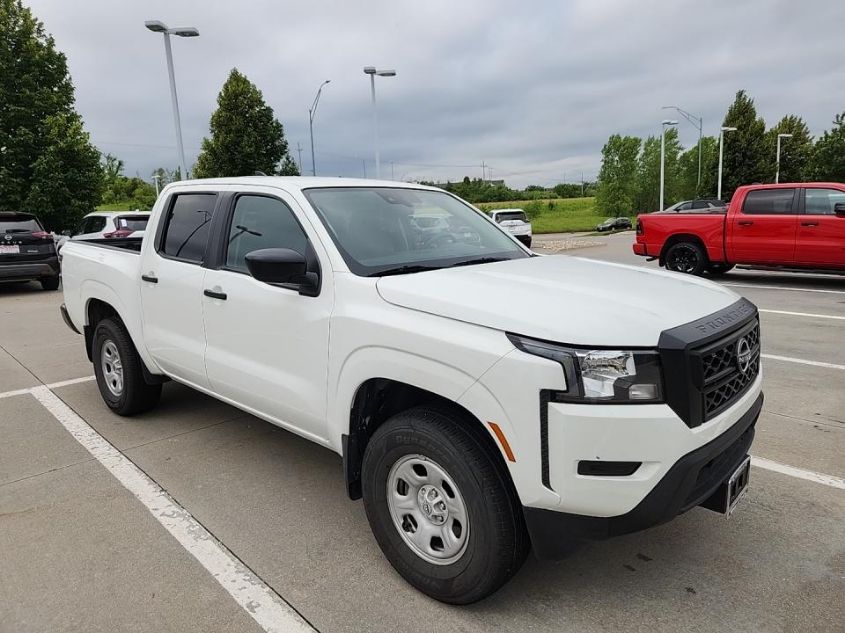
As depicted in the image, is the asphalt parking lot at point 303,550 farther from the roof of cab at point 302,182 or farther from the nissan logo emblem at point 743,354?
the roof of cab at point 302,182

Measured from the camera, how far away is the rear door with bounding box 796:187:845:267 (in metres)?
10.3

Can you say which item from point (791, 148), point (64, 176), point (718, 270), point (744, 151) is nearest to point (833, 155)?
point (744, 151)

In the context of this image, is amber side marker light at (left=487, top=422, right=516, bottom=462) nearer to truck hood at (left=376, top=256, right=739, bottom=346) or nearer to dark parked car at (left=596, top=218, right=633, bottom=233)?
truck hood at (left=376, top=256, right=739, bottom=346)

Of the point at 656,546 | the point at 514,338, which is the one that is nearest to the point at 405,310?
the point at 514,338

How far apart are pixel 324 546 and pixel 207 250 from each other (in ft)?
6.26

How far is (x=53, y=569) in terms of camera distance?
2.92 metres

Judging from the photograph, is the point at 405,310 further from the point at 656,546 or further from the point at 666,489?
the point at 656,546

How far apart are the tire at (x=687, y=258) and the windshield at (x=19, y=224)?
13186mm

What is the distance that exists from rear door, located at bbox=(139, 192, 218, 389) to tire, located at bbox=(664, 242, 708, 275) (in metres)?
10.5

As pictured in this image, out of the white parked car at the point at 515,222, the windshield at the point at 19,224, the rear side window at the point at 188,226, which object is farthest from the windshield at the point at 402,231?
the white parked car at the point at 515,222

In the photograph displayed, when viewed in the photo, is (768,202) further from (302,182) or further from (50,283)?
(50,283)

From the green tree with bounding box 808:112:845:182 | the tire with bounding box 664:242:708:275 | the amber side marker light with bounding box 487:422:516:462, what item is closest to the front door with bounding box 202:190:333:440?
the amber side marker light with bounding box 487:422:516:462

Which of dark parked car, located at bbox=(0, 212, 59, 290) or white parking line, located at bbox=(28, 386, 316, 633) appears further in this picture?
dark parked car, located at bbox=(0, 212, 59, 290)

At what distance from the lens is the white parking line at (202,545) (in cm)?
256
